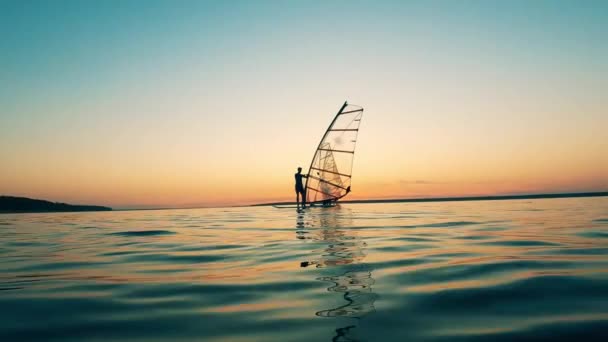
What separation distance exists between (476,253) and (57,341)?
5.82 metres

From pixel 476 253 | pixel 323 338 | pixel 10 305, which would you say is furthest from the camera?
pixel 476 253

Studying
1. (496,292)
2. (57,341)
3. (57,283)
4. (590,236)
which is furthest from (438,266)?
(590,236)

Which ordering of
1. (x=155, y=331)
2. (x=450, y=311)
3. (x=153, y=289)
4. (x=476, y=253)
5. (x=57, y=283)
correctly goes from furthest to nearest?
1. (x=476, y=253)
2. (x=57, y=283)
3. (x=153, y=289)
4. (x=450, y=311)
5. (x=155, y=331)

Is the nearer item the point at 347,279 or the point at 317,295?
the point at 317,295

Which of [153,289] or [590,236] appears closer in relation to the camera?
[153,289]

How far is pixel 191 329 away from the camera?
115 inches

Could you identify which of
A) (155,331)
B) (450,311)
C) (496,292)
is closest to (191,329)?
(155,331)

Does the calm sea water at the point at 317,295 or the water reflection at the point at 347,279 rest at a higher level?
the water reflection at the point at 347,279

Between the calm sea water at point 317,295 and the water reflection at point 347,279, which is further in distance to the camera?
the water reflection at point 347,279

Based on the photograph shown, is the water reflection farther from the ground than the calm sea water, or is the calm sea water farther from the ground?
the water reflection

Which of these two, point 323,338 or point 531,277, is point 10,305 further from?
point 531,277

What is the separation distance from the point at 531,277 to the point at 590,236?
5439 millimetres

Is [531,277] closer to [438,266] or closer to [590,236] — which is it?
[438,266]

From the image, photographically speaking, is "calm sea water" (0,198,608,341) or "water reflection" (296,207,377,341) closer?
"calm sea water" (0,198,608,341)
